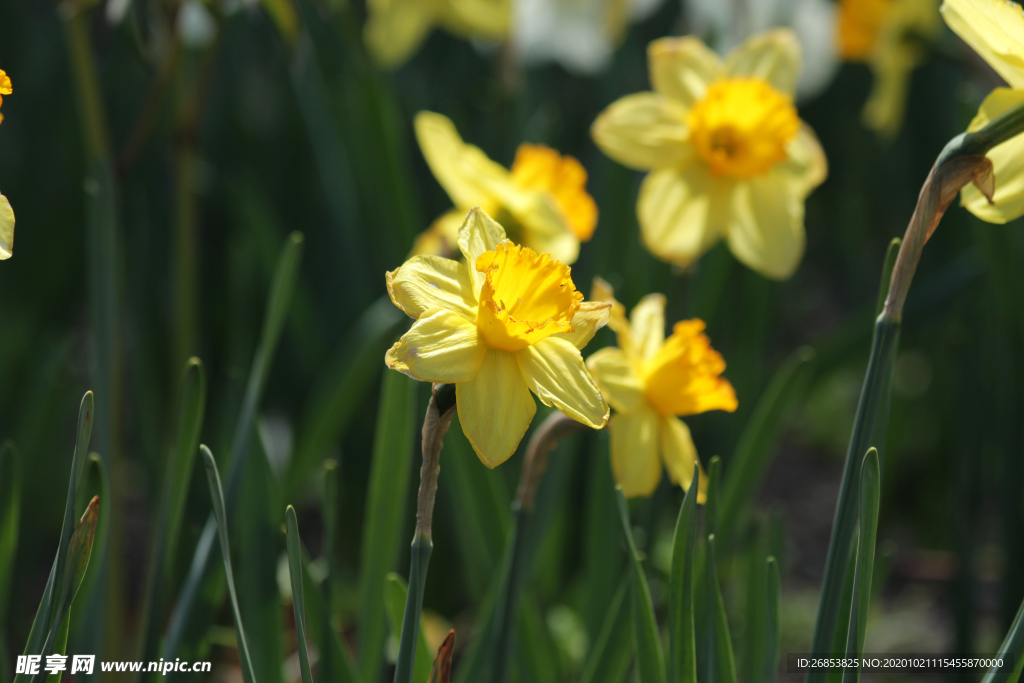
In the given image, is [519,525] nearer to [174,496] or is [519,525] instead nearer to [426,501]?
[426,501]

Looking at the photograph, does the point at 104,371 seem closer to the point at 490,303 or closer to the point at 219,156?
the point at 490,303

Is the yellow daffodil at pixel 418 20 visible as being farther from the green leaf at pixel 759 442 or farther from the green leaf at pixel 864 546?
the green leaf at pixel 864 546

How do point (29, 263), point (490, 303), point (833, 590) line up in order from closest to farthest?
point (490, 303), point (833, 590), point (29, 263)

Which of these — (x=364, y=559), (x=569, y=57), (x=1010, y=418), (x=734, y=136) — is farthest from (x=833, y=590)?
(x=569, y=57)

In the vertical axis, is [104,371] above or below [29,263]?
below

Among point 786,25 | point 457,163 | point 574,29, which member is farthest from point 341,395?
point 574,29

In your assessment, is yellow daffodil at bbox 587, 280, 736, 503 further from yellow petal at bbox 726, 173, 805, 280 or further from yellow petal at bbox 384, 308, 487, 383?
yellow petal at bbox 726, 173, 805, 280

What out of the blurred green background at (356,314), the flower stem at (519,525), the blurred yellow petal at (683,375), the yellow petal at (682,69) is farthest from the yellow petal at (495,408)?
the yellow petal at (682,69)
